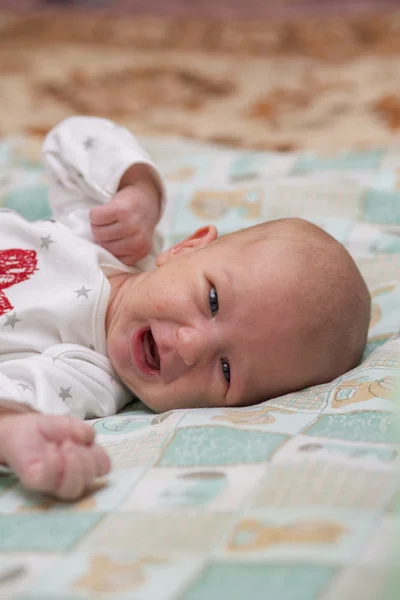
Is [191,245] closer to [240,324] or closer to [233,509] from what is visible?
[240,324]

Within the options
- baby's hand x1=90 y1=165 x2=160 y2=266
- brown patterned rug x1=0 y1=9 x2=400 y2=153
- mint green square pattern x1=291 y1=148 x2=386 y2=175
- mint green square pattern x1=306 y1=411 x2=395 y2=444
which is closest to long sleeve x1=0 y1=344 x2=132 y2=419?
baby's hand x1=90 y1=165 x2=160 y2=266

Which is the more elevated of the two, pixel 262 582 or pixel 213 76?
pixel 213 76

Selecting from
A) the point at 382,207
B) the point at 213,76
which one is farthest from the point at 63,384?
the point at 213,76

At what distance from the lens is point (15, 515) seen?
809 mm

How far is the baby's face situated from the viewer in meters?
1.10

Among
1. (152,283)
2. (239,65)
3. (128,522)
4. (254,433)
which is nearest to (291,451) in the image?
(254,433)

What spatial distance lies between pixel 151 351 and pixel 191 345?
0.13 m

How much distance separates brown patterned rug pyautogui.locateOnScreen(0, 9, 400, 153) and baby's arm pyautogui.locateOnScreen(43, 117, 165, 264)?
0.62 meters

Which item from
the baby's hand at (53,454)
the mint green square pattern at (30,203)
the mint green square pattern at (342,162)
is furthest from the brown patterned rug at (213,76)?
the baby's hand at (53,454)

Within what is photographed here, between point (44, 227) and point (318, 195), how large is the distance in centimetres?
62

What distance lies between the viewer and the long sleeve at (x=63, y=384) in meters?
1.03

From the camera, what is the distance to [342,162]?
1.92 m

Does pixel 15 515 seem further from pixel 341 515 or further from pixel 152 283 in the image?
pixel 152 283

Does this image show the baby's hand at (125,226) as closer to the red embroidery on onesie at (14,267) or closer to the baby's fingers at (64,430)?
the red embroidery on onesie at (14,267)
